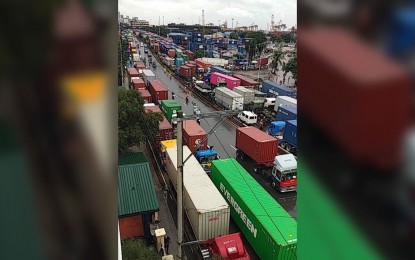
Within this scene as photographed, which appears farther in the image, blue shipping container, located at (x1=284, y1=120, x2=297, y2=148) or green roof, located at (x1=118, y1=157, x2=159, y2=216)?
blue shipping container, located at (x1=284, y1=120, x2=297, y2=148)

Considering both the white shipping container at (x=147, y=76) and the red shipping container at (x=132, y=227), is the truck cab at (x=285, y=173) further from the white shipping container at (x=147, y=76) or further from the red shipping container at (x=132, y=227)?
the white shipping container at (x=147, y=76)

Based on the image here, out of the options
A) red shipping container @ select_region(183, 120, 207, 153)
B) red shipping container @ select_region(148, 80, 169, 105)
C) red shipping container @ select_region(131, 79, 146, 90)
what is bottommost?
red shipping container @ select_region(183, 120, 207, 153)

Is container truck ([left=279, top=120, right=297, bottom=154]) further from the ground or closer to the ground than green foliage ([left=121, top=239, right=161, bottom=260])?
further from the ground

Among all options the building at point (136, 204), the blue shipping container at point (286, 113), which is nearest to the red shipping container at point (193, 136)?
the building at point (136, 204)

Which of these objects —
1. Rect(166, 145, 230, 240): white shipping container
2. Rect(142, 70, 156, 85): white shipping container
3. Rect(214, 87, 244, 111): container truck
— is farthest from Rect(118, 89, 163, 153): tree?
Rect(142, 70, 156, 85): white shipping container

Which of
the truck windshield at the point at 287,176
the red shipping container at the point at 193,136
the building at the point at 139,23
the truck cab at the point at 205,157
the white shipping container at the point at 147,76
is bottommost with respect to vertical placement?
the truck windshield at the point at 287,176

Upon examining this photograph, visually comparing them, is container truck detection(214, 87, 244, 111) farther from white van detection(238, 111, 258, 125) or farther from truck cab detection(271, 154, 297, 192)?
truck cab detection(271, 154, 297, 192)
